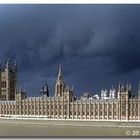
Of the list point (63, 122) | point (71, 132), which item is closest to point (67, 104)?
point (63, 122)

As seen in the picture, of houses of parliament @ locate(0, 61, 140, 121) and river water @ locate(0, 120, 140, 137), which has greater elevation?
houses of parliament @ locate(0, 61, 140, 121)

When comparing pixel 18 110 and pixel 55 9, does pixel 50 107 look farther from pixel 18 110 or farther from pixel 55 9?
pixel 55 9

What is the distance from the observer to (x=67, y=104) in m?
17.2

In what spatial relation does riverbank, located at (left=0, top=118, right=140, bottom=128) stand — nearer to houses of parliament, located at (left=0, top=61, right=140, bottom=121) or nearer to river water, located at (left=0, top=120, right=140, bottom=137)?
houses of parliament, located at (left=0, top=61, right=140, bottom=121)

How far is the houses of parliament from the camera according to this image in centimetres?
1548

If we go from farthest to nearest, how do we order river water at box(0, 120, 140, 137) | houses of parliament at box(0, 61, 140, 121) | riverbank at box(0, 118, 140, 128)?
houses of parliament at box(0, 61, 140, 121) → riverbank at box(0, 118, 140, 128) → river water at box(0, 120, 140, 137)

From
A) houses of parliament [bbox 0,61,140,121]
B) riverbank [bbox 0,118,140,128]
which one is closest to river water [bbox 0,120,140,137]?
riverbank [bbox 0,118,140,128]

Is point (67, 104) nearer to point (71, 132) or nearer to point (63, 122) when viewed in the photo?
point (63, 122)

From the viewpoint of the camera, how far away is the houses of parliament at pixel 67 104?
50.8 ft

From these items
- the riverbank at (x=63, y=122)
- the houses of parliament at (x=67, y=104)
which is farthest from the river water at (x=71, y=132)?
the houses of parliament at (x=67, y=104)

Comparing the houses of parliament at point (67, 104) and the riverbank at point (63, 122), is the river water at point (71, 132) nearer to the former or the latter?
the riverbank at point (63, 122)

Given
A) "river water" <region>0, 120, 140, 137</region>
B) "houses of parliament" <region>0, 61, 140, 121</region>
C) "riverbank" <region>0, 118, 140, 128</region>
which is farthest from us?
"houses of parliament" <region>0, 61, 140, 121</region>

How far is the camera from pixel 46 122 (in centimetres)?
1507
